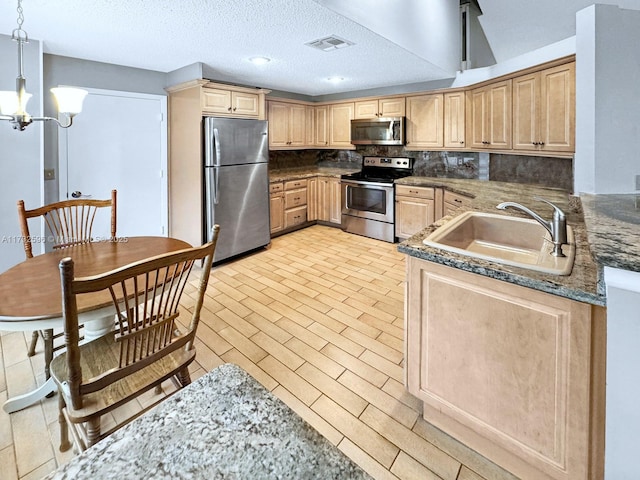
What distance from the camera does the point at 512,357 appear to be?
1.41m

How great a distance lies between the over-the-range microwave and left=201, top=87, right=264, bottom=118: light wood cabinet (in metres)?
1.68

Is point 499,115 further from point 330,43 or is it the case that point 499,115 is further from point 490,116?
point 330,43

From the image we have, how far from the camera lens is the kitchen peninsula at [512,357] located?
4.05 ft

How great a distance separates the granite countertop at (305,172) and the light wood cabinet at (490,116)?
7.02ft

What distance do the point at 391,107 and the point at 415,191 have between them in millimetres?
1354

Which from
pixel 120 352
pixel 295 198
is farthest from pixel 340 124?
pixel 120 352

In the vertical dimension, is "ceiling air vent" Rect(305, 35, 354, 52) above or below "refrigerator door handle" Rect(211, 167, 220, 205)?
above

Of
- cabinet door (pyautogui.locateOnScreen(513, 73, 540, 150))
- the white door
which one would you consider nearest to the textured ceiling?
the white door

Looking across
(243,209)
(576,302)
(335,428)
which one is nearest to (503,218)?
(576,302)

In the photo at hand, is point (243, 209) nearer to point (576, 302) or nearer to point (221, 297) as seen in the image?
point (221, 297)

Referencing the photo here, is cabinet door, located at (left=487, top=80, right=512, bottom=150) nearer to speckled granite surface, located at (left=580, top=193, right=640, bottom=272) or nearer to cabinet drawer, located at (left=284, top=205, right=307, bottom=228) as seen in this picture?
speckled granite surface, located at (left=580, top=193, right=640, bottom=272)

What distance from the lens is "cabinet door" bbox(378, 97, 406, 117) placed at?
5.07 metres

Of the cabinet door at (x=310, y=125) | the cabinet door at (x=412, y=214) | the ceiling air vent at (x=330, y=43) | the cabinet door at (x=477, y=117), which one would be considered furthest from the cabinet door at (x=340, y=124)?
the ceiling air vent at (x=330, y=43)

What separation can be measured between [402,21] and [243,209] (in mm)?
2613
